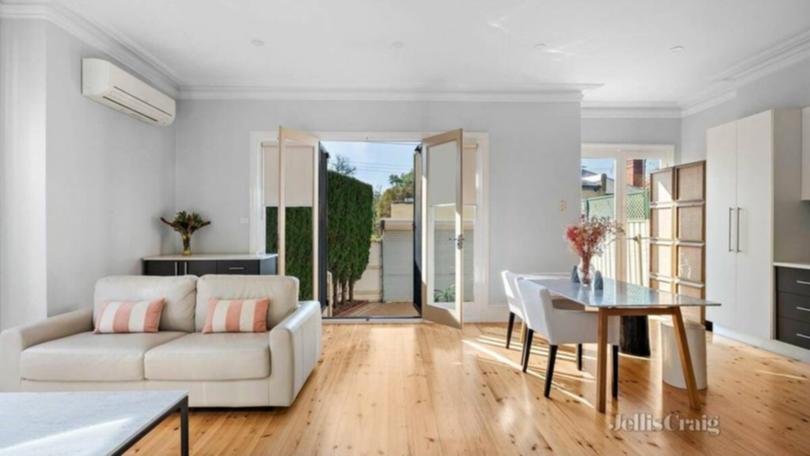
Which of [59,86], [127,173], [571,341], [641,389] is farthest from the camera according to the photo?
[127,173]

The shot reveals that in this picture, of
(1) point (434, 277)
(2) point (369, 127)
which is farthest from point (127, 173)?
(1) point (434, 277)

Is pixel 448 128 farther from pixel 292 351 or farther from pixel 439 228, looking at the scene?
pixel 292 351

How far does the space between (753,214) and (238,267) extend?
5.14 meters

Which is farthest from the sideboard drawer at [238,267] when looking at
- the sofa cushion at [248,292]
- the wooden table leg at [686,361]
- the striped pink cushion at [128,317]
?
the wooden table leg at [686,361]

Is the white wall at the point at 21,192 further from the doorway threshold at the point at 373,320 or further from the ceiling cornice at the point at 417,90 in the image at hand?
the doorway threshold at the point at 373,320

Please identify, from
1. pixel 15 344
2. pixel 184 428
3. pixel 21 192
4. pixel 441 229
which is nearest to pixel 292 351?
pixel 184 428

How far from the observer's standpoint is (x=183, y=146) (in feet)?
17.1

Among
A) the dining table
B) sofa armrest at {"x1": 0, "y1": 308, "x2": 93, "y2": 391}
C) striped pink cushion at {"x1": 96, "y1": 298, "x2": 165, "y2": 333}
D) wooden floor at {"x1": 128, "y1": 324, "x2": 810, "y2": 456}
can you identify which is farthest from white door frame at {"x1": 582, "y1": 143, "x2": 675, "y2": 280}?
sofa armrest at {"x1": 0, "y1": 308, "x2": 93, "y2": 391}

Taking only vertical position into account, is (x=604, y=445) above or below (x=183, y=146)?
below

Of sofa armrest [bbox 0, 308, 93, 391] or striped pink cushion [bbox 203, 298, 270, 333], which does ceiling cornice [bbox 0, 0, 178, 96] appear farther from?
striped pink cushion [bbox 203, 298, 270, 333]

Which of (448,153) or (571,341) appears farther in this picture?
(448,153)

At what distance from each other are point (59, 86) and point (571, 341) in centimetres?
429

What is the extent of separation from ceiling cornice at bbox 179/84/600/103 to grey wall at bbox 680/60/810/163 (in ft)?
5.10

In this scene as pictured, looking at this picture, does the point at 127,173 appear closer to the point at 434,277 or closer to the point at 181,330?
the point at 181,330
